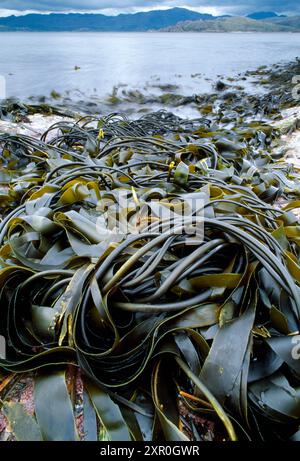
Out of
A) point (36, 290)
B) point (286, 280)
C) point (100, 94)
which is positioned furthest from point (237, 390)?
point (100, 94)

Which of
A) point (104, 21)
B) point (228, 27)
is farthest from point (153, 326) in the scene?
point (104, 21)

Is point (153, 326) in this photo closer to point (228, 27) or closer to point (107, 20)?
point (228, 27)

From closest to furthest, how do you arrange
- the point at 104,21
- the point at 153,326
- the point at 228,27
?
the point at 153,326, the point at 228,27, the point at 104,21

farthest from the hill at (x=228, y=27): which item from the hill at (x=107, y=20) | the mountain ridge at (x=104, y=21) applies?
the hill at (x=107, y=20)

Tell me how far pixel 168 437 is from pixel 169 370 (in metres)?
0.15

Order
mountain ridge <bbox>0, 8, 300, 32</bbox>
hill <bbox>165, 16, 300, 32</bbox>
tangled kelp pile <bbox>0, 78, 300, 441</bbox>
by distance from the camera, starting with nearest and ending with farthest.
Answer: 1. tangled kelp pile <bbox>0, 78, 300, 441</bbox>
2. hill <bbox>165, 16, 300, 32</bbox>
3. mountain ridge <bbox>0, 8, 300, 32</bbox>

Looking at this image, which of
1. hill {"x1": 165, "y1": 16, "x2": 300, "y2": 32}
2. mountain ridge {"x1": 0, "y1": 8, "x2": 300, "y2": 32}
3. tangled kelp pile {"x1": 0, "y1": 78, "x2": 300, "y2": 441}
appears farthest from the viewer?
mountain ridge {"x1": 0, "y1": 8, "x2": 300, "y2": 32}

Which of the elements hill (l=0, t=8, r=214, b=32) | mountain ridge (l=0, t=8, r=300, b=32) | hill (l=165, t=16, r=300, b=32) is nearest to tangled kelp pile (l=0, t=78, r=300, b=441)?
hill (l=165, t=16, r=300, b=32)

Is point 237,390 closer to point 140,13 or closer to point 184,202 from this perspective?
point 184,202

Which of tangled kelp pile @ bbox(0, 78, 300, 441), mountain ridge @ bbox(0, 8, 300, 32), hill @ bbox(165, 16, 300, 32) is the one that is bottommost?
tangled kelp pile @ bbox(0, 78, 300, 441)

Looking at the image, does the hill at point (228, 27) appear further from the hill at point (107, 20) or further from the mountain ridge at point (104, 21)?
the hill at point (107, 20)

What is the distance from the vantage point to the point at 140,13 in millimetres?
175625

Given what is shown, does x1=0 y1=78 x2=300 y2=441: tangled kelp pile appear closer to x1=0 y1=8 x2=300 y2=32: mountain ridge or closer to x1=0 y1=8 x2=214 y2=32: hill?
x1=0 y1=8 x2=300 y2=32: mountain ridge

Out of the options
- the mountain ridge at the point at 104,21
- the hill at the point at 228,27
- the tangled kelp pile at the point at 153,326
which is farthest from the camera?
the mountain ridge at the point at 104,21
